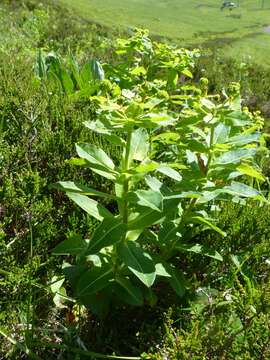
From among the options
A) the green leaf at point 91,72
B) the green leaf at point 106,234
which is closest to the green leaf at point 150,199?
the green leaf at point 106,234

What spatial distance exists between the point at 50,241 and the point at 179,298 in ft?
2.70

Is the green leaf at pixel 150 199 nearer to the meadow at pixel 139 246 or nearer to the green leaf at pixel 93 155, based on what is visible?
the meadow at pixel 139 246

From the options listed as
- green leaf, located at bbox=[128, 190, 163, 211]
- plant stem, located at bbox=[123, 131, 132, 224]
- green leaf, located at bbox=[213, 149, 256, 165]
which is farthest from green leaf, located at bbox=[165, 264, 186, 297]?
green leaf, located at bbox=[213, 149, 256, 165]

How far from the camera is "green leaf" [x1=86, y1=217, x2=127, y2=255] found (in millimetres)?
2082

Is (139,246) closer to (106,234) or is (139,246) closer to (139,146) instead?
(106,234)

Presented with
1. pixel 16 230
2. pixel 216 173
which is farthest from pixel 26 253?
pixel 216 173

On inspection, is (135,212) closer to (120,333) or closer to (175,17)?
(120,333)

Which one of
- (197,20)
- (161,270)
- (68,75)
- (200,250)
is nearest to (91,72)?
(68,75)

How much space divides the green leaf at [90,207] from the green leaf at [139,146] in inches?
11.4

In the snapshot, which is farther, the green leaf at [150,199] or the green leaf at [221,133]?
the green leaf at [221,133]

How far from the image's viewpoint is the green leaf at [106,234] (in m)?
2.08

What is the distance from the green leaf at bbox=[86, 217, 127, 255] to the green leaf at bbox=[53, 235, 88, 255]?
0.18m

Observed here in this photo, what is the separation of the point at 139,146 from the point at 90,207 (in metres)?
0.39

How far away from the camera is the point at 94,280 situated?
2.23 metres
